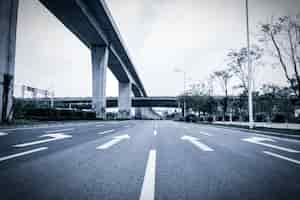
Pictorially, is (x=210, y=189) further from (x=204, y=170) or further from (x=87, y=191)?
(x=87, y=191)

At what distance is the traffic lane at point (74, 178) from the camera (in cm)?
280

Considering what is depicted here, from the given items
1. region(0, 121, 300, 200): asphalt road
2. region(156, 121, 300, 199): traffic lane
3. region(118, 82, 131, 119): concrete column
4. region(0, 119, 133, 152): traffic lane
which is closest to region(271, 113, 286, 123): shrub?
region(0, 119, 133, 152): traffic lane

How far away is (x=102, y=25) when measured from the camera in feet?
127

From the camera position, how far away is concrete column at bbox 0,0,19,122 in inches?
710

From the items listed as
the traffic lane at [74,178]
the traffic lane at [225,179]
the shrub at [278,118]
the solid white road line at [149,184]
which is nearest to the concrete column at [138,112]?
the shrub at [278,118]

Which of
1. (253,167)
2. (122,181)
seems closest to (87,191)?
(122,181)

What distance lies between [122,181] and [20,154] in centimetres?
345

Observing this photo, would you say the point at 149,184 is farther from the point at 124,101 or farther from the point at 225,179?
the point at 124,101

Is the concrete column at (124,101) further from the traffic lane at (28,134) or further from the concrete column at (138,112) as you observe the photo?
the traffic lane at (28,134)

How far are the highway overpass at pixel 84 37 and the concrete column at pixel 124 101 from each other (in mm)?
12901

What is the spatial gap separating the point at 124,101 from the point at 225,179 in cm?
7061

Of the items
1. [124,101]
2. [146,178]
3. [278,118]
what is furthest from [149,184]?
[124,101]

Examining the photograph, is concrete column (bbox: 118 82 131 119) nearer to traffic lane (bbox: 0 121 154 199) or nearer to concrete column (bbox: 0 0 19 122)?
concrete column (bbox: 0 0 19 122)

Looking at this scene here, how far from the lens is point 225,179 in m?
3.50
